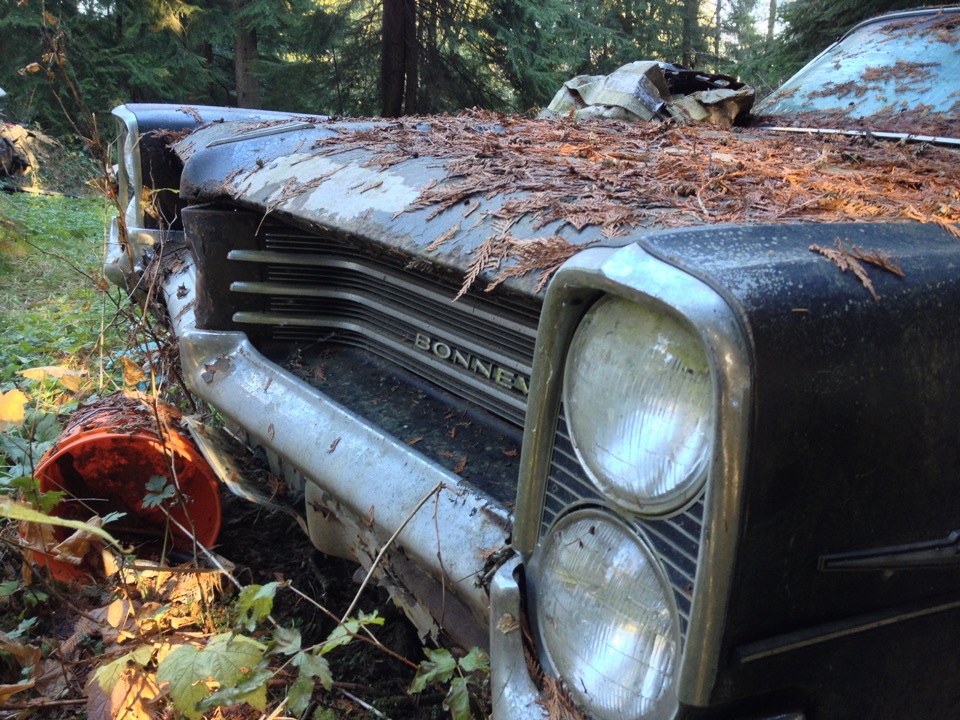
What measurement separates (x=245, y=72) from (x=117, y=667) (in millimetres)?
13266

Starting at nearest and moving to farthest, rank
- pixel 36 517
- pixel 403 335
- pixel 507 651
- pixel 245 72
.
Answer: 1. pixel 507 651
2. pixel 36 517
3. pixel 403 335
4. pixel 245 72

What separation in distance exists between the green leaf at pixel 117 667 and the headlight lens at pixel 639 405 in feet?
3.75

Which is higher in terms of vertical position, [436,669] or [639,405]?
[639,405]

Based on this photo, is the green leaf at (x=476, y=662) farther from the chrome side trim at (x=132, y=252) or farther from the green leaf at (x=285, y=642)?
the chrome side trim at (x=132, y=252)

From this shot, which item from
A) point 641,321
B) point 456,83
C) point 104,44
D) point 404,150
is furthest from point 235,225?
point 104,44

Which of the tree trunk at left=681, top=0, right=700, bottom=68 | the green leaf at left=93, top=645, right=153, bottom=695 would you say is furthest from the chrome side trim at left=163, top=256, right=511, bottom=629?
the tree trunk at left=681, top=0, right=700, bottom=68

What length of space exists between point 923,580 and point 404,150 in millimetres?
1534

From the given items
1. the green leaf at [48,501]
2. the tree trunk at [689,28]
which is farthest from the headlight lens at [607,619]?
the tree trunk at [689,28]

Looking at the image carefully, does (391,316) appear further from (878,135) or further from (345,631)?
(878,135)

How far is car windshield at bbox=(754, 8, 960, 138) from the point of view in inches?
99.5

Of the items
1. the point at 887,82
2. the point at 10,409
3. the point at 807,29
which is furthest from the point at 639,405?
the point at 807,29

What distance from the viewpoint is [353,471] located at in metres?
1.75

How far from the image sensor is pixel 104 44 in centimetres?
1477

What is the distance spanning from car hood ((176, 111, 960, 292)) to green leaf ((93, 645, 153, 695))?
3.32 ft
